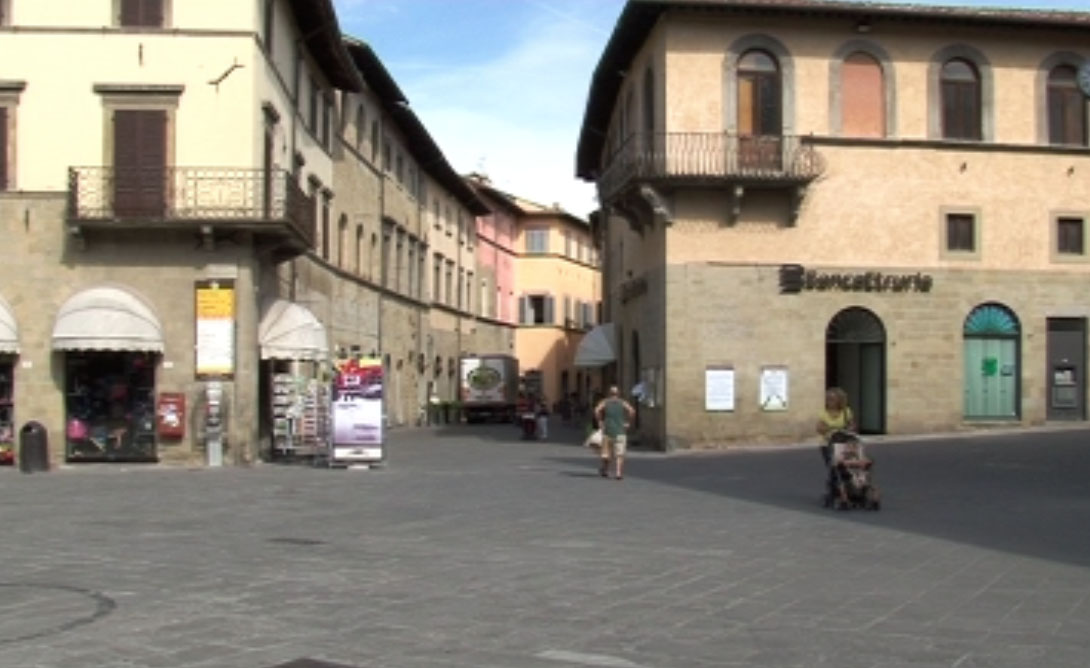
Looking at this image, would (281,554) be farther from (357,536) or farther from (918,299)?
(918,299)

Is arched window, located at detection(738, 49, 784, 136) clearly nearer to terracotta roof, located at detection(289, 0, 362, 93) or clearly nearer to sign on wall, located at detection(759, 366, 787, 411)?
sign on wall, located at detection(759, 366, 787, 411)

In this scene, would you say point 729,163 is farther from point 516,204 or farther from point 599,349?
point 516,204

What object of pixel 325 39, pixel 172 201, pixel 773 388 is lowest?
pixel 773 388

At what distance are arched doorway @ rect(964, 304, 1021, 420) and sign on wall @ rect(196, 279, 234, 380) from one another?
18.2 meters

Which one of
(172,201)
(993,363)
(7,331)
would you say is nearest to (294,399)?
(172,201)

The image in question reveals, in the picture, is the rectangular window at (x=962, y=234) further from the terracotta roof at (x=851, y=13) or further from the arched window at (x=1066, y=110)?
the terracotta roof at (x=851, y=13)

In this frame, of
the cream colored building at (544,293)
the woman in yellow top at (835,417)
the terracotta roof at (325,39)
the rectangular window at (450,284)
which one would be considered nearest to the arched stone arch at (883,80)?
the terracotta roof at (325,39)

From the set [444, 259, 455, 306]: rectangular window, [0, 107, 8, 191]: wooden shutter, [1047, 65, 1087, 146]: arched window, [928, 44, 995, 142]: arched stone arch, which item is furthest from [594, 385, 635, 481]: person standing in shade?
[444, 259, 455, 306]: rectangular window

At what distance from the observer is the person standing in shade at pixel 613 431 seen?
76.7 feet

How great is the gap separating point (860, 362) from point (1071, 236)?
6184mm

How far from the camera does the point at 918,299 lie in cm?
3294

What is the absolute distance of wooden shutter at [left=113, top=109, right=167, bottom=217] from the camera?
25.8 meters

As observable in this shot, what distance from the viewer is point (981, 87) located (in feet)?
109

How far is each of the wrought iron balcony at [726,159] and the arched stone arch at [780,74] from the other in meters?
0.51
